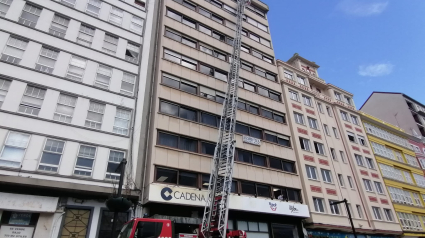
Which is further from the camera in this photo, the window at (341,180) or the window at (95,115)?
the window at (341,180)

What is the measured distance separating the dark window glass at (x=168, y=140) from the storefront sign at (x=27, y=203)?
7613 mm

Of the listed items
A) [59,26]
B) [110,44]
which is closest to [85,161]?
[110,44]

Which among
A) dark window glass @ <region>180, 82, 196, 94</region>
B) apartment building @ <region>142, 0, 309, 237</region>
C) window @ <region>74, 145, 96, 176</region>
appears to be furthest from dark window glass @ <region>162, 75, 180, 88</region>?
window @ <region>74, 145, 96, 176</region>

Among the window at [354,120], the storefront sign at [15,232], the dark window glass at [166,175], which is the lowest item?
the storefront sign at [15,232]

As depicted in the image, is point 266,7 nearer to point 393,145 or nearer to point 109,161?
point 393,145

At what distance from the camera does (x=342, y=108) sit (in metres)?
38.6

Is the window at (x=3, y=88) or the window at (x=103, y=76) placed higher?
the window at (x=103, y=76)

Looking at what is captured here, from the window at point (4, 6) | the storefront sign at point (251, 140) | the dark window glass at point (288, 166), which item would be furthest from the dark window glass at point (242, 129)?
the window at point (4, 6)

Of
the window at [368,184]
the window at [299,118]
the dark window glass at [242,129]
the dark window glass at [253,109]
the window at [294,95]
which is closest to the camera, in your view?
the dark window glass at [242,129]

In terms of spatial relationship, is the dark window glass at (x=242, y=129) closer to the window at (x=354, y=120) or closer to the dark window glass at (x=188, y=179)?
the dark window glass at (x=188, y=179)

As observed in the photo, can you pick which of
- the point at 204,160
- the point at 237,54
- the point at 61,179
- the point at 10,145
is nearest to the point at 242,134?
the point at 204,160

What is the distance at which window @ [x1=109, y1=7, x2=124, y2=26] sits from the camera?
24075 mm

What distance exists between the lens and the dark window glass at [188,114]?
22.9 m

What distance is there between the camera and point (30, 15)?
66.2 ft
